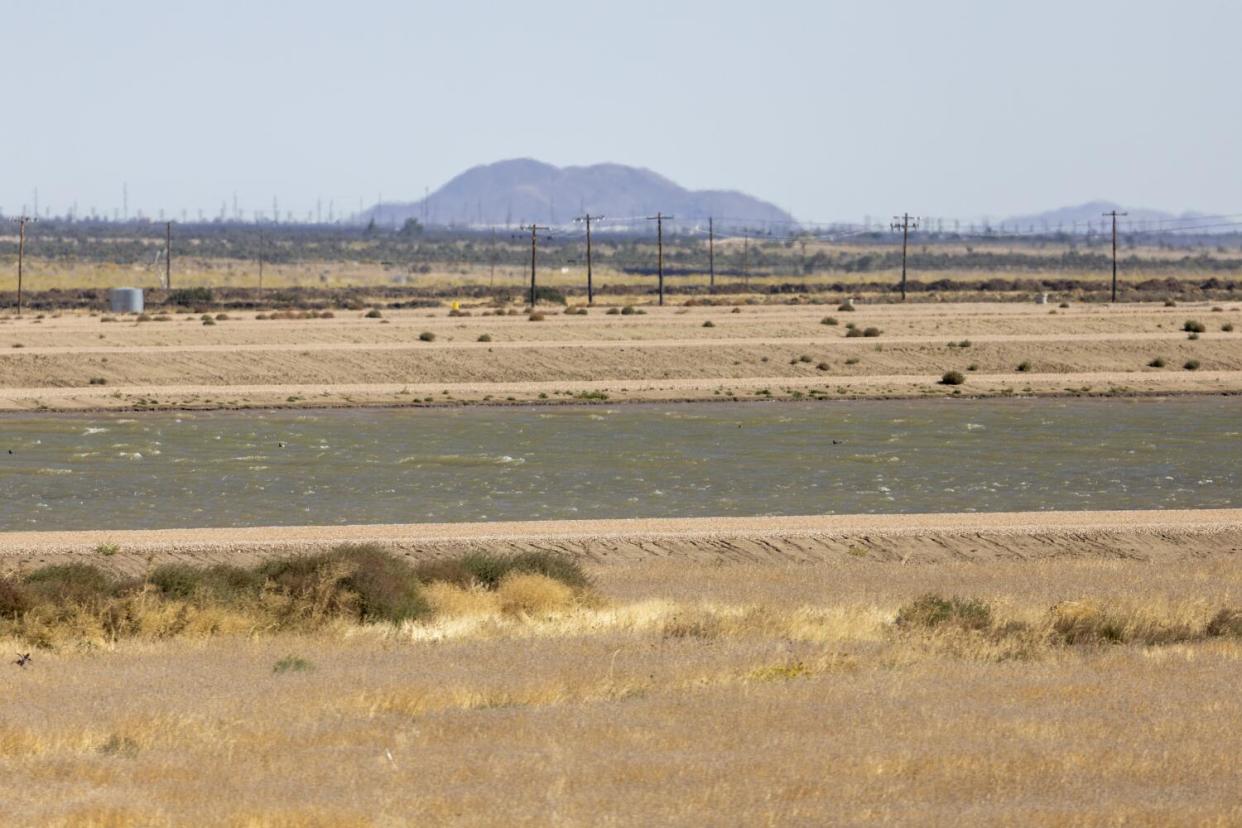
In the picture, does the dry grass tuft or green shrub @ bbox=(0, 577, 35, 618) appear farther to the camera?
the dry grass tuft

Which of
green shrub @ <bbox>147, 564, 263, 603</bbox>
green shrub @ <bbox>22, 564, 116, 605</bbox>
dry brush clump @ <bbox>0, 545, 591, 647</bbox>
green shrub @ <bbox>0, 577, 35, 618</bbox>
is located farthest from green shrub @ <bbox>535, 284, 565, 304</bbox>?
green shrub @ <bbox>0, 577, 35, 618</bbox>

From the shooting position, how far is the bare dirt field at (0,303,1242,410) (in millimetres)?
57969

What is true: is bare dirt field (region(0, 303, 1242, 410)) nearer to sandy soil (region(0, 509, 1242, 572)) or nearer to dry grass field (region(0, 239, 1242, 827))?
sandy soil (region(0, 509, 1242, 572))

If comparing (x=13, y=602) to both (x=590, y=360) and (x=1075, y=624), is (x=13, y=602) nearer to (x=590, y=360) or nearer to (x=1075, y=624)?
(x=1075, y=624)

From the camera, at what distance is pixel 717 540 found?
28.5 metres

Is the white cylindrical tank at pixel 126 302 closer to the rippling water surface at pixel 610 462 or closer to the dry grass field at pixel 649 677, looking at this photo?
the rippling water surface at pixel 610 462

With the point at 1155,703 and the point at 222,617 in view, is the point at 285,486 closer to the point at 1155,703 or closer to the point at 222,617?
the point at 222,617

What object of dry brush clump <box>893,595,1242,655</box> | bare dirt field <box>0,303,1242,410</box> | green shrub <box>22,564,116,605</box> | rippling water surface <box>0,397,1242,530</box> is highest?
bare dirt field <box>0,303,1242,410</box>

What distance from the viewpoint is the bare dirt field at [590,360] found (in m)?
58.0

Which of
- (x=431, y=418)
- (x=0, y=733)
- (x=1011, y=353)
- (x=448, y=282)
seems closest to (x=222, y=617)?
(x=0, y=733)

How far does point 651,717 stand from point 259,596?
8338 mm

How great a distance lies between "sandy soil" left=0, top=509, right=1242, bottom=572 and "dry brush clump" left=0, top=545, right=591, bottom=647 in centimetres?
326

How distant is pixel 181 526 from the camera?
3141 centimetres

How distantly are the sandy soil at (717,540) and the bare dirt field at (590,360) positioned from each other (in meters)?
26.1
